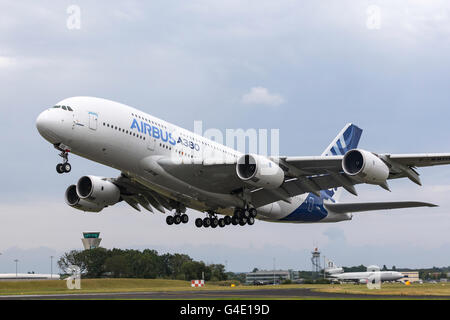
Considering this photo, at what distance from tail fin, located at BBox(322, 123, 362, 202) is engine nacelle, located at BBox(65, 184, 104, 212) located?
20080mm

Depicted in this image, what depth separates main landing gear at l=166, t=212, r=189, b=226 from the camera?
144 feet

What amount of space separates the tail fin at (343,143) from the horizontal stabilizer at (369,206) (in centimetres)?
186

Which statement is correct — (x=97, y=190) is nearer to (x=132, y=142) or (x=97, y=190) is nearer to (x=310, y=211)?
(x=132, y=142)

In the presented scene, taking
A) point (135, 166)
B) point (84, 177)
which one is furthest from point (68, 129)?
point (84, 177)

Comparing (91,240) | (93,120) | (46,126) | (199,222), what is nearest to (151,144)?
(93,120)

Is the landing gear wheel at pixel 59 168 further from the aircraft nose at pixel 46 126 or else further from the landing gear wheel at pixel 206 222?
the landing gear wheel at pixel 206 222

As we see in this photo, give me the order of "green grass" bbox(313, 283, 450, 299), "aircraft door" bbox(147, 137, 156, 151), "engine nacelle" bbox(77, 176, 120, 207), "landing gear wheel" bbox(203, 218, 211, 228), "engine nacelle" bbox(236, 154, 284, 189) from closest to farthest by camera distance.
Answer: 1. "aircraft door" bbox(147, 137, 156, 151)
2. "engine nacelle" bbox(236, 154, 284, 189)
3. "green grass" bbox(313, 283, 450, 299)
4. "engine nacelle" bbox(77, 176, 120, 207)
5. "landing gear wheel" bbox(203, 218, 211, 228)

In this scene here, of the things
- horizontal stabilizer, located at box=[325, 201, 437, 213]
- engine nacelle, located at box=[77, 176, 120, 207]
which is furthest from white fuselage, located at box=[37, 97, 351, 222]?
horizontal stabilizer, located at box=[325, 201, 437, 213]

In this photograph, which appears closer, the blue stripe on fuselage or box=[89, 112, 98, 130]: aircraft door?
box=[89, 112, 98, 130]: aircraft door

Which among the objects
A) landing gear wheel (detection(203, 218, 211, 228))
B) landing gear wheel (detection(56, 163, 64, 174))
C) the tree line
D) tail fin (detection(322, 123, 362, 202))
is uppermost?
tail fin (detection(322, 123, 362, 202))

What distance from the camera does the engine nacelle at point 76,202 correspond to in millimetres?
43844

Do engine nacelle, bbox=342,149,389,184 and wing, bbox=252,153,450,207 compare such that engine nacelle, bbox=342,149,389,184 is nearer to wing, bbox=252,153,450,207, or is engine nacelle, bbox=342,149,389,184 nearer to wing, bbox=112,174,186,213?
wing, bbox=252,153,450,207

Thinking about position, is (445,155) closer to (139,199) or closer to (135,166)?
(135,166)

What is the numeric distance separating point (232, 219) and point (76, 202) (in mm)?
11776
